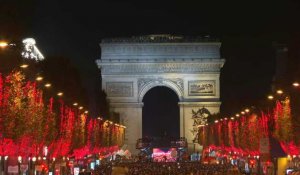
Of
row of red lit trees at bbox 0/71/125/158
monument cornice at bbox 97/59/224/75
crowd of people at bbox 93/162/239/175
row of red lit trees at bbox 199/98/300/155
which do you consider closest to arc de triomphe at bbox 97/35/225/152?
monument cornice at bbox 97/59/224/75

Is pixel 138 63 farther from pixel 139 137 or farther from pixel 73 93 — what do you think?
pixel 73 93

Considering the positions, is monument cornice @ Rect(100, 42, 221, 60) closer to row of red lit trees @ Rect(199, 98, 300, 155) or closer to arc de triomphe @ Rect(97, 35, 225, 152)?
arc de triomphe @ Rect(97, 35, 225, 152)

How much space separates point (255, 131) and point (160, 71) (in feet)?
262

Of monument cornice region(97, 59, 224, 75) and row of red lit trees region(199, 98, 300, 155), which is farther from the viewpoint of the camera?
monument cornice region(97, 59, 224, 75)

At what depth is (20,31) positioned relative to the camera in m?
52.6

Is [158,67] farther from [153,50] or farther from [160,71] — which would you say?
[153,50]

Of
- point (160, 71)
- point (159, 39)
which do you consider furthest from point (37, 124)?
point (160, 71)

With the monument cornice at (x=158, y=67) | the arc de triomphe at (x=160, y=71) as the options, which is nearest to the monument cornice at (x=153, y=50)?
the arc de triomphe at (x=160, y=71)

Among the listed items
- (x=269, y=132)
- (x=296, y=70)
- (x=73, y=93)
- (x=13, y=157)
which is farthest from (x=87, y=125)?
(x=13, y=157)

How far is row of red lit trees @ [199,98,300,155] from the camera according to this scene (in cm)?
6984

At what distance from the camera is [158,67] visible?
168m

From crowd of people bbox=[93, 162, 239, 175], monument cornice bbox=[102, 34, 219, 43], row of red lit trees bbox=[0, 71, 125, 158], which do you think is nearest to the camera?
row of red lit trees bbox=[0, 71, 125, 158]

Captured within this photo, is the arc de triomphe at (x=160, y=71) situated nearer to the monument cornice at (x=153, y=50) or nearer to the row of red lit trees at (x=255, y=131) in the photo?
the monument cornice at (x=153, y=50)

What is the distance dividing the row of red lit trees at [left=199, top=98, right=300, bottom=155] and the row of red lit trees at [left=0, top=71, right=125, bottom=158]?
50.6 feet
